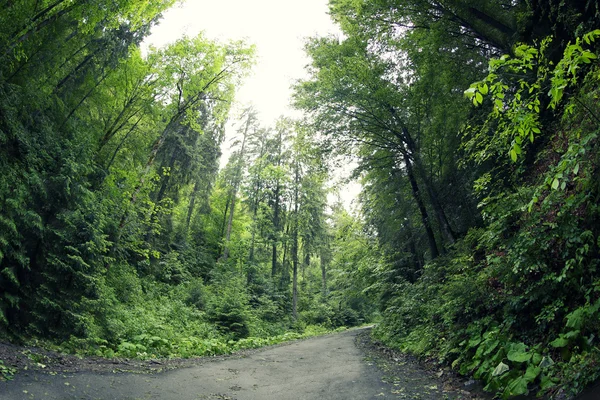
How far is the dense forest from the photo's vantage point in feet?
13.4

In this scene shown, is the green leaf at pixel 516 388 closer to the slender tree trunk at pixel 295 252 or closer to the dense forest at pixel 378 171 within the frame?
the dense forest at pixel 378 171

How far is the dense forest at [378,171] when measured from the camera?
13.4 ft

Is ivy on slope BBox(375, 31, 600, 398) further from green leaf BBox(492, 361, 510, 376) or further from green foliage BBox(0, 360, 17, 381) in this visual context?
green foliage BBox(0, 360, 17, 381)

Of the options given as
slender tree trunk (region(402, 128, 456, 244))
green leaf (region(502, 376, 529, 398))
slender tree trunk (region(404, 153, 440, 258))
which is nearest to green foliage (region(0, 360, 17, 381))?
green leaf (region(502, 376, 529, 398))

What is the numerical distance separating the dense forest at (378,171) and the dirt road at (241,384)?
113 cm

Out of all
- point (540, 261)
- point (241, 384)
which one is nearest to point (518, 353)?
point (540, 261)

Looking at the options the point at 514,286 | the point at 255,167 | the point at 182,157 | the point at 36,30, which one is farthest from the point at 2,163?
the point at 255,167

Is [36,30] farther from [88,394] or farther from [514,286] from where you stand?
[514,286]

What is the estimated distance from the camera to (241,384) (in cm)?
580

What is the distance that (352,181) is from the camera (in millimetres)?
13430

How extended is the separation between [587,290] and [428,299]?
7.22m

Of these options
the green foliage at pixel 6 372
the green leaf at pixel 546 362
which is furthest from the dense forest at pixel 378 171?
the green foliage at pixel 6 372

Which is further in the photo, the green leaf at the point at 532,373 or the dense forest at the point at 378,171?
the dense forest at the point at 378,171

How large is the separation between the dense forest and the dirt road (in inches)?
44.3
